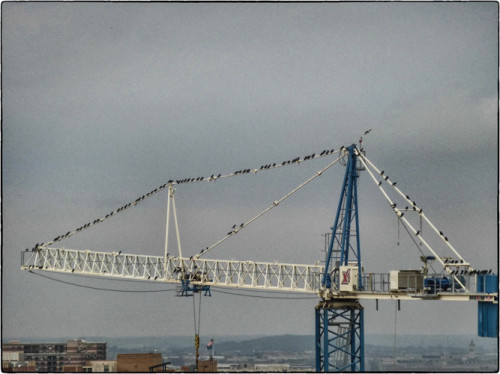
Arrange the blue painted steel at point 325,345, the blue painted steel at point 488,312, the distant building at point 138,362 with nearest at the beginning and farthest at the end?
the blue painted steel at point 488,312 → the blue painted steel at point 325,345 → the distant building at point 138,362

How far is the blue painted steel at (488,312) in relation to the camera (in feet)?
300

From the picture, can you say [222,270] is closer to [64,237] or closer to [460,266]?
[64,237]

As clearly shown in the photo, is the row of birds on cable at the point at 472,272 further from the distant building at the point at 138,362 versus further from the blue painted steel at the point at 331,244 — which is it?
the distant building at the point at 138,362

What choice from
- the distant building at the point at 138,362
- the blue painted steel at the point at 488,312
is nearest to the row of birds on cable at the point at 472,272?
the blue painted steel at the point at 488,312

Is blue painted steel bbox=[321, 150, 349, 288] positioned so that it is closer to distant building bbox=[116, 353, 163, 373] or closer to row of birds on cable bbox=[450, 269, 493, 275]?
row of birds on cable bbox=[450, 269, 493, 275]

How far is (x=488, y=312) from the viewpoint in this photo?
92.1 m

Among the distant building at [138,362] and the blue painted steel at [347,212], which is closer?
the blue painted steel at [347,212]

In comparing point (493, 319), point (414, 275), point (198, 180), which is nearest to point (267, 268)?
point (198, 180)

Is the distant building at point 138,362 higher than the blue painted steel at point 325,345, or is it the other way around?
the blue painted steel at point 325,345

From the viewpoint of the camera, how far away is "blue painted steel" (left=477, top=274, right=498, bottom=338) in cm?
9131

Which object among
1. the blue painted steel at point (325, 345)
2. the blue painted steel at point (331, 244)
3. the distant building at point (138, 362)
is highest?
the blue painted steel at point (331, 244)

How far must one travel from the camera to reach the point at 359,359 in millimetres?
108125

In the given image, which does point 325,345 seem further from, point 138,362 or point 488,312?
point 138,362

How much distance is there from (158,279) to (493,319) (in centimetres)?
5137
